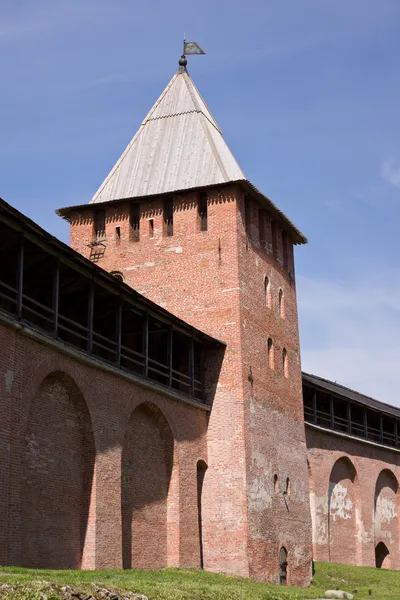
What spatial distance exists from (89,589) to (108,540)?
298 inches

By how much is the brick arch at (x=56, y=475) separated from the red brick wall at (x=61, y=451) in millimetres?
19

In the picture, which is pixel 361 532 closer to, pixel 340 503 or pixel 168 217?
pixel 340 503

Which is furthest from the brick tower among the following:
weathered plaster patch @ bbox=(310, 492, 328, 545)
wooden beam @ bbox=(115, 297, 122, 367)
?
wooden beam @ bbox=(115, 297, 122, 367)

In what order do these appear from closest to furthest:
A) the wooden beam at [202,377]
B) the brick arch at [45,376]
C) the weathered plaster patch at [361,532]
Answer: the brick arch at [45,376]
the wooden beam at [202,377]
the weathered plaster patch at [361,532]

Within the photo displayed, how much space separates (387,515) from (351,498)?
11.3 feet

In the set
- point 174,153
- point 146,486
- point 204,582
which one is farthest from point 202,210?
point 204,582

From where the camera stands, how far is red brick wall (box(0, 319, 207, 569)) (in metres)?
15.5

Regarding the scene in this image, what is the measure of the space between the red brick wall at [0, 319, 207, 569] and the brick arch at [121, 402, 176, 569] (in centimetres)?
7

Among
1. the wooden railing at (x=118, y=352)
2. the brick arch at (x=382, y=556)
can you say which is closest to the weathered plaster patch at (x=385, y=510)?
the brick arch at (x=382, y=556)

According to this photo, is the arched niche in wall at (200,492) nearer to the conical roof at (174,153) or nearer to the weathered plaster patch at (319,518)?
the weathered plaster patch at (319,518)

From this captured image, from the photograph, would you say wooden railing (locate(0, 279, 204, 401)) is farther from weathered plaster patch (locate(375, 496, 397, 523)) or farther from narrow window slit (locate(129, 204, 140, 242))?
weathered plaster patch (locate(375, 496, 397, 523))

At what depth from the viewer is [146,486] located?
20609mm

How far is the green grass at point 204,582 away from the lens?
12288 millimetres

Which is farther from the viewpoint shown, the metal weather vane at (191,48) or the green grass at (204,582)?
the metal weather vane at (191,48)
